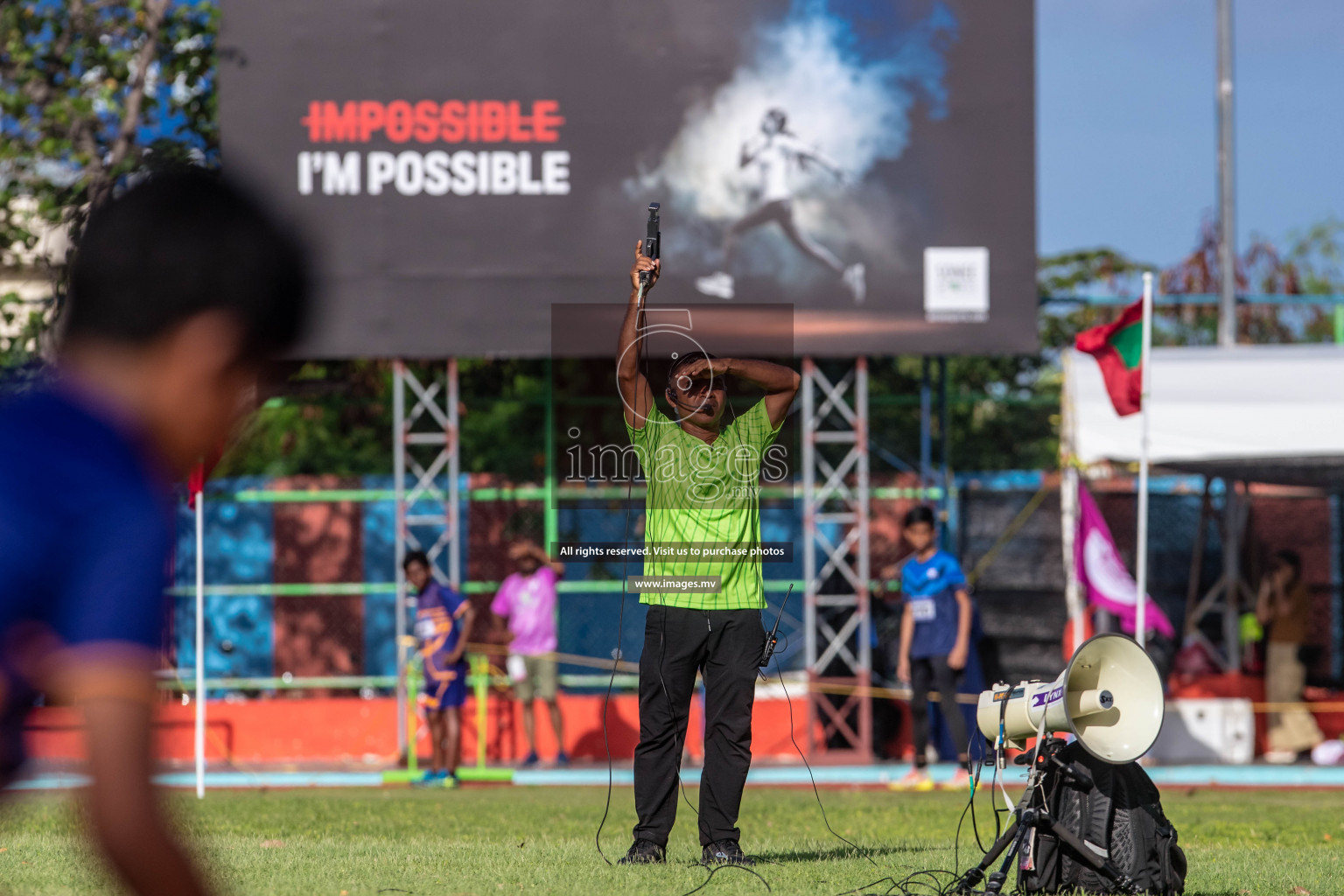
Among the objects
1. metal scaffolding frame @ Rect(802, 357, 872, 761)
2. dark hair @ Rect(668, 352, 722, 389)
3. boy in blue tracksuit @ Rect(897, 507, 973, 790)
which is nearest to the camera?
dark hair @ Rect(668, 352, 722, 389)

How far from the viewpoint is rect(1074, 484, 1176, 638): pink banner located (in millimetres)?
13766

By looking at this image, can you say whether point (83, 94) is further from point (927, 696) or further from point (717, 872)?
point (717, 872)

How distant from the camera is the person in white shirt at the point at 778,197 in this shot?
1436cm

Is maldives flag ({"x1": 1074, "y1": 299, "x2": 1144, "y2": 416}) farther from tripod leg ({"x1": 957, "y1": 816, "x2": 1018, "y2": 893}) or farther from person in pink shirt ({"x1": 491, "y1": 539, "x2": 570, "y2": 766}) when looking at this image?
tripod leg ({"x1": 957, "y1": 816, "x2": 1018, "y2": 893})

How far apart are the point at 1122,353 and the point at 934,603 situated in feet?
8.31

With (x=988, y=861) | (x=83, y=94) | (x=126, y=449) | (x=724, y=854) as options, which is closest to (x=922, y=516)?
(x=724, y=854)

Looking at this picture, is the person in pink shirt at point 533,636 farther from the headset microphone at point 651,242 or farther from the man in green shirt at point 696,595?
the headset microphone at point 651,242

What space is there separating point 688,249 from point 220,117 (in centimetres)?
448

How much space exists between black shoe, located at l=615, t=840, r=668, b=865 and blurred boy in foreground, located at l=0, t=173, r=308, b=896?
511 cm

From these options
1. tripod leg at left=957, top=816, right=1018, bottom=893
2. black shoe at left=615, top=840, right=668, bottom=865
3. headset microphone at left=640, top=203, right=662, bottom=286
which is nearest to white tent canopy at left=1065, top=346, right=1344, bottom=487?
headset microphone at left=640, top=203, right=662, bottom=286

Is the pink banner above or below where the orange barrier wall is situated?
above

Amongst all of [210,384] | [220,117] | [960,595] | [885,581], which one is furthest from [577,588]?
[210,384]

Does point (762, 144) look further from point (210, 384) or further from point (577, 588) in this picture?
point (210, 384)

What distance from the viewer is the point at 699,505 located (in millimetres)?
7074
